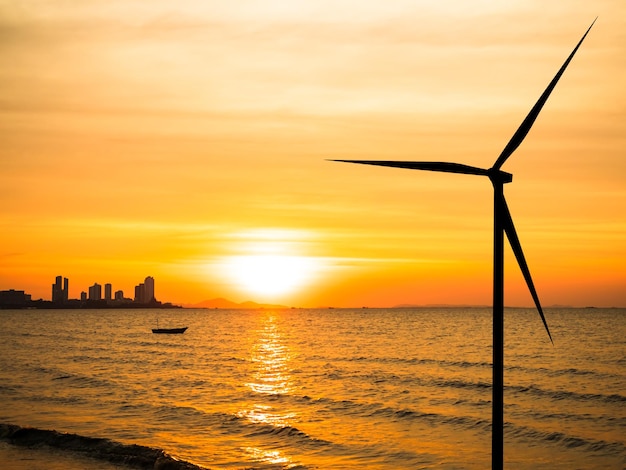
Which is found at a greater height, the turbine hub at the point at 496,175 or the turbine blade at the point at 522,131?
the turbine blade at the point at 522,131

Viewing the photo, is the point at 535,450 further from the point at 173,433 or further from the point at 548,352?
the point at 548,352

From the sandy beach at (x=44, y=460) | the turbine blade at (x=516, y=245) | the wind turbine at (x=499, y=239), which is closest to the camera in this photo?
the wind turbine at (x=499, y=239)

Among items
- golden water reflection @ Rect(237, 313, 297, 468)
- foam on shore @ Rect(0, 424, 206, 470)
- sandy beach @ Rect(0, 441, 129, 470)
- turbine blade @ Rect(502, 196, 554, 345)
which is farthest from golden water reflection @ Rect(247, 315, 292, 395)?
turbine blade @ Rect(502, 196, 554, 345)

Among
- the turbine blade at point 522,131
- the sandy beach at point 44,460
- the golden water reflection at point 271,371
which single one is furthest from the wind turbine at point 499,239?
the golden water reflection at point 271,371

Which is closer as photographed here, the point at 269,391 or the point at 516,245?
the point at 516,245

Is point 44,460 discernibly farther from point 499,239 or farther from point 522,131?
point 522,131

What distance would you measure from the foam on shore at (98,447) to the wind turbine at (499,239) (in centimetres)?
1698

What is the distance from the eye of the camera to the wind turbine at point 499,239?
54.9 feet

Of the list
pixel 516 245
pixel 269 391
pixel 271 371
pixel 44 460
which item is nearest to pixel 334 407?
pixel 269 391

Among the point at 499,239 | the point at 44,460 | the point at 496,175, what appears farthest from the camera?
the point at 44,460

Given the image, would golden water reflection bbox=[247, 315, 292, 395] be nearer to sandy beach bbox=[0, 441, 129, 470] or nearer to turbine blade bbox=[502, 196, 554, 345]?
sandy beach bbox=[0, 441, 129, 470]

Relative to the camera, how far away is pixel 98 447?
3378 cm

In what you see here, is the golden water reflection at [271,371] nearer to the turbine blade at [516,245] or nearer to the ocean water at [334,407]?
the ocean water at [334,407]

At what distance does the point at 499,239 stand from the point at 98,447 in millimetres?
23987
